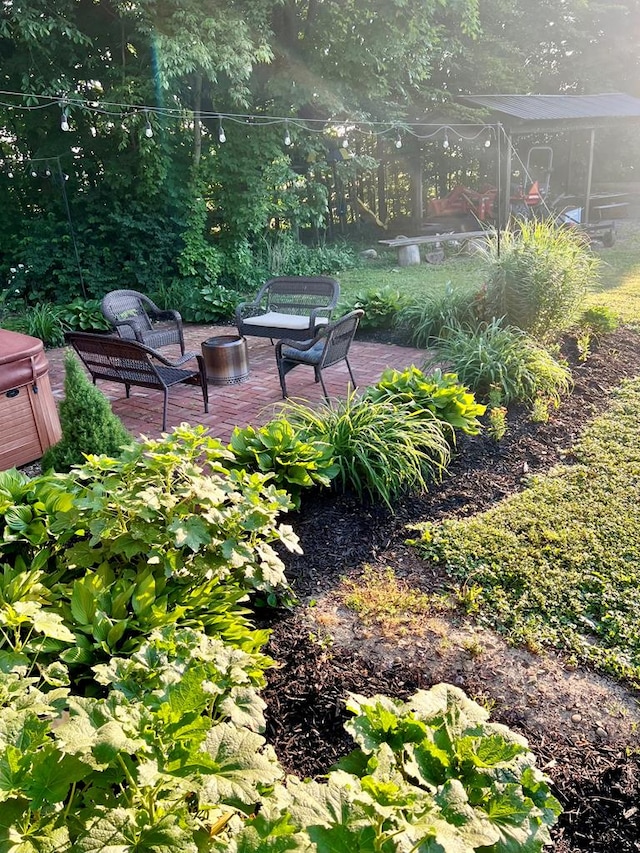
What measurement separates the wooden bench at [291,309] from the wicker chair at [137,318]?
0.75m

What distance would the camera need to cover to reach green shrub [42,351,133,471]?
312 cm

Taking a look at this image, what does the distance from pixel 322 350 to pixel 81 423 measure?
240 cm

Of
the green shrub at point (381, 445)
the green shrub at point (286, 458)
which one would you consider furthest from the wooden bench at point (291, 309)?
the green shrub at point (286, 458)

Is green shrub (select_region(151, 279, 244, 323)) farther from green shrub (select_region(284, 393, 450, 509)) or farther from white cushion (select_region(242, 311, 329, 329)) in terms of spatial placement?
green shrub (select_region(284, 393, 450, 509))

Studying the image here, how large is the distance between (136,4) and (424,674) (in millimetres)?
9372

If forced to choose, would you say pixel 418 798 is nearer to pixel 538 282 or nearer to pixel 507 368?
pixel 507 368

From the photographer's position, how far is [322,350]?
511cm

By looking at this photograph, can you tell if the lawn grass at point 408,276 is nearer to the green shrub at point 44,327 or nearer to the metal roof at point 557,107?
the metal roof at point 557,107

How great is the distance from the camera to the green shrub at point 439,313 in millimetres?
6180

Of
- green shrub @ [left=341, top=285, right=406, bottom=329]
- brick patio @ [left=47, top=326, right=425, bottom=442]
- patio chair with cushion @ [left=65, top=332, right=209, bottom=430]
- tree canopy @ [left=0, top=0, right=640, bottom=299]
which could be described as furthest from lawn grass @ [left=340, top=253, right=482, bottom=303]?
patio chair with cushion @ [left=65, top=332, right=209, bottom=430]

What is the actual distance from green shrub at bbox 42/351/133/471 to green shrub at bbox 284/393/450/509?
111 cm

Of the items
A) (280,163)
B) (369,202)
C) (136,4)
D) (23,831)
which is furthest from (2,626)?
(369,202)

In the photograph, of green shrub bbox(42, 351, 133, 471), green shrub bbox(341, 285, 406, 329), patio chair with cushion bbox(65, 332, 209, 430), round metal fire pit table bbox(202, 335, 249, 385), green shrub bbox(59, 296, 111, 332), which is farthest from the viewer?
green shrub bbox(59, 296, 111, 332)

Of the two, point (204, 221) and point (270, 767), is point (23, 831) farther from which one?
point (204, 221)
